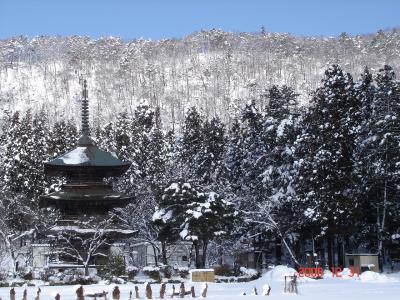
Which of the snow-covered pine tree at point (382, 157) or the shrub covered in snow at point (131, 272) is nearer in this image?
the shrub covered in snow at point (131, 272)

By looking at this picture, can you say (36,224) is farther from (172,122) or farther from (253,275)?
(172,122)

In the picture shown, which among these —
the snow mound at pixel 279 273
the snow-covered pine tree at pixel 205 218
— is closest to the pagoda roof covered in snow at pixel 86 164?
the snow-covered pine tree at pixel 205 218

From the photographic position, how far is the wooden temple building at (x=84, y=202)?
44.9 metres

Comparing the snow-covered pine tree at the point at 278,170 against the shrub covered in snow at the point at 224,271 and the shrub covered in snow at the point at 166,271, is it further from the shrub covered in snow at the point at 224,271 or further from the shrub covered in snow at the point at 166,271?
the shrub covered in snow at the point at 166,271

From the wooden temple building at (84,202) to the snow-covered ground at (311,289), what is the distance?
28.1 ft

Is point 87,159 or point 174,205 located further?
point 87,159

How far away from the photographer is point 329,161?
143ft

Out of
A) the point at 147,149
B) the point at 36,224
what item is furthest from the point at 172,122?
the point at 36,224

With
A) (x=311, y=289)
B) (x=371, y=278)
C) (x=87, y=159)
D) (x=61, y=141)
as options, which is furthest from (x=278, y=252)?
(x=61, y=141)

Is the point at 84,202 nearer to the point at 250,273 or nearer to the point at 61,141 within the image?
the point at 250,273

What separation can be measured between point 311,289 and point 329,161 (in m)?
14.2

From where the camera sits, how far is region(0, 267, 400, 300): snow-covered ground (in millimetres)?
27438

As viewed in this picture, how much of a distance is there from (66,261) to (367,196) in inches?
833

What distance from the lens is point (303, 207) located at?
46.2 m
